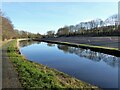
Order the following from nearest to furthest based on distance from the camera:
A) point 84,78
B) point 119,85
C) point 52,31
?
point 119,85 < point 84,78 < point 52,31

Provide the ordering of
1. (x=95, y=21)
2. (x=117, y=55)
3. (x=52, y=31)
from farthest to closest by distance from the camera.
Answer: (x=52, y=31) → (x=95, y=21) → (x=117, y=55)

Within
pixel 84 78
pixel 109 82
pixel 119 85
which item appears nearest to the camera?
pixel 119 85

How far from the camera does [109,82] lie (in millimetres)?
13844

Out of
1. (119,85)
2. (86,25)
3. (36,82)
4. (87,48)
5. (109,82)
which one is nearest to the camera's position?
(36,82)

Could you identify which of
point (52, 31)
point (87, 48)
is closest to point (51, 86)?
point (87, 48)

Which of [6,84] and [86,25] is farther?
[86,25]

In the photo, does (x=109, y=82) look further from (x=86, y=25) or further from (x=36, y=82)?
(x=86, y=25)

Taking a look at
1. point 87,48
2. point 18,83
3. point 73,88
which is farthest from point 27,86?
point 87,48

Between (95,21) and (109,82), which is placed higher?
(95,21)

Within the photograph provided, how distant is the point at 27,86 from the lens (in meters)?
9.50

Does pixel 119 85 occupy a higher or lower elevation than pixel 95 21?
lower

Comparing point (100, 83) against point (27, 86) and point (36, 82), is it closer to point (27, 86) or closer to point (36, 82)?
point (36, 82)

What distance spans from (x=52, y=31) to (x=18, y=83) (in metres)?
160

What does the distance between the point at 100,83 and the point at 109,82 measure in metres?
0.74
